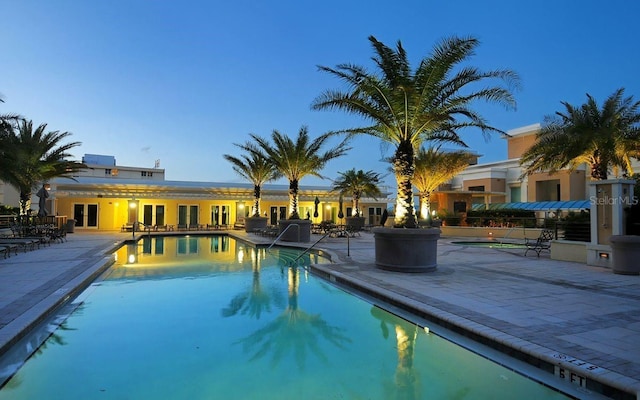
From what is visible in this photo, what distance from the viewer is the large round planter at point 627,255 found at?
32.0 feet

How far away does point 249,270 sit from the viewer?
475 inches

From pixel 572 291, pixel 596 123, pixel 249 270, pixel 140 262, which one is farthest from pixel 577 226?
pixel 140 262

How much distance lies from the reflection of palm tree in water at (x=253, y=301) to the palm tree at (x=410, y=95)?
415cm

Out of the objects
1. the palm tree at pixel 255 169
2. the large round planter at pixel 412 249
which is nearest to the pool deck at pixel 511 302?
the large round planter at pixel 412 249

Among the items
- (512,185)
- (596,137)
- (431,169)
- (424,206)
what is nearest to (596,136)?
(596,137)

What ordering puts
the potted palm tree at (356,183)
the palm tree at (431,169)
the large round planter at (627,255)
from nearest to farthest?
the large round planter at (627,255)
the palm tree at (431,169)
the potted palm tree at (356,183)

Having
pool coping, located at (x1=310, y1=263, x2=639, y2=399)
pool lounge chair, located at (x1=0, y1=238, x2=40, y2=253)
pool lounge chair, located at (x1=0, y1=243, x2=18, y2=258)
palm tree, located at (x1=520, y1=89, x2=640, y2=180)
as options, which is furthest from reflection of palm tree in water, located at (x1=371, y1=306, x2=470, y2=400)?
pool lounge chair, located at (x1=0, y1=238, x2=40, y2=253)

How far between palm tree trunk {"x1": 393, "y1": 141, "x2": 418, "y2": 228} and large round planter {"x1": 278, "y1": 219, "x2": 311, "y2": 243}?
927 centimetres

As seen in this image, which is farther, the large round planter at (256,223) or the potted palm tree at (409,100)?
→ the large round planter at (256,223)

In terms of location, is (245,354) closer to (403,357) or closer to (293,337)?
(293,337)

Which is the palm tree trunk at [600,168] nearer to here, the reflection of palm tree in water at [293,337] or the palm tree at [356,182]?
the reflection of palm tree in water at [293,337]

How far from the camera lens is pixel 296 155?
2148 cm

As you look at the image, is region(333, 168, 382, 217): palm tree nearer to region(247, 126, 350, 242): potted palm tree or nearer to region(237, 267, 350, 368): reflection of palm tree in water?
region(247, 126, 350, 242): potted palm tree

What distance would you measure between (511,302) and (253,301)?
4686 millimetres
